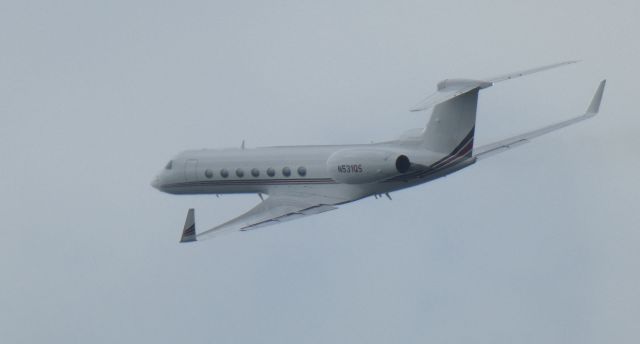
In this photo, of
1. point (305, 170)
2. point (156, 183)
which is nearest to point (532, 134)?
point (305, 170)

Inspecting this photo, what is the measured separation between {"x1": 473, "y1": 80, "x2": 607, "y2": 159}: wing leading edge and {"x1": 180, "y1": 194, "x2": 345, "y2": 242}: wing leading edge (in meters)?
6.95

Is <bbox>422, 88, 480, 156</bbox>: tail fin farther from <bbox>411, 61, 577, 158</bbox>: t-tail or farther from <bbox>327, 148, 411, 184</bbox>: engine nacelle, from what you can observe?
<bbox>327, 148, 411, 184</bbox>: engine nacelle

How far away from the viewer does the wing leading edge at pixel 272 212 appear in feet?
317

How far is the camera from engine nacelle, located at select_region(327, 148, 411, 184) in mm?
95375

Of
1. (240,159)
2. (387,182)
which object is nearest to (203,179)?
(240,159)

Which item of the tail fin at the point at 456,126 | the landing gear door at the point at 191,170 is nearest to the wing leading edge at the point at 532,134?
the tail fin at the point at 456,126

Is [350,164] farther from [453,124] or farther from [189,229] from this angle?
[189,229]

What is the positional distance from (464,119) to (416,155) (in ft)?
8.83

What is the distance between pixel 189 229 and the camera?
316 feet

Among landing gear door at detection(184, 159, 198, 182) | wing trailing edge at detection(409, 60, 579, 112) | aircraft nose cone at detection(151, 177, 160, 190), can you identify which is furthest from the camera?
aircraft nose cone at detection(151, 177, 160, 190)

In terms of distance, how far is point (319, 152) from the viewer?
9969 cm

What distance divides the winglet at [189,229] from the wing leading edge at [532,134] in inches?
520

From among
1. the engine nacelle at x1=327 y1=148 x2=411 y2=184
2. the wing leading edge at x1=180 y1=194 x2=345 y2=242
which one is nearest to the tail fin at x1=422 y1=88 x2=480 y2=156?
the engine nacelle at x1=327 y1=148 x2=411 y2=184

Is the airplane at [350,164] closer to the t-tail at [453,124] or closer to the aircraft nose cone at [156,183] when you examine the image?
the t-tail at [453,124]
